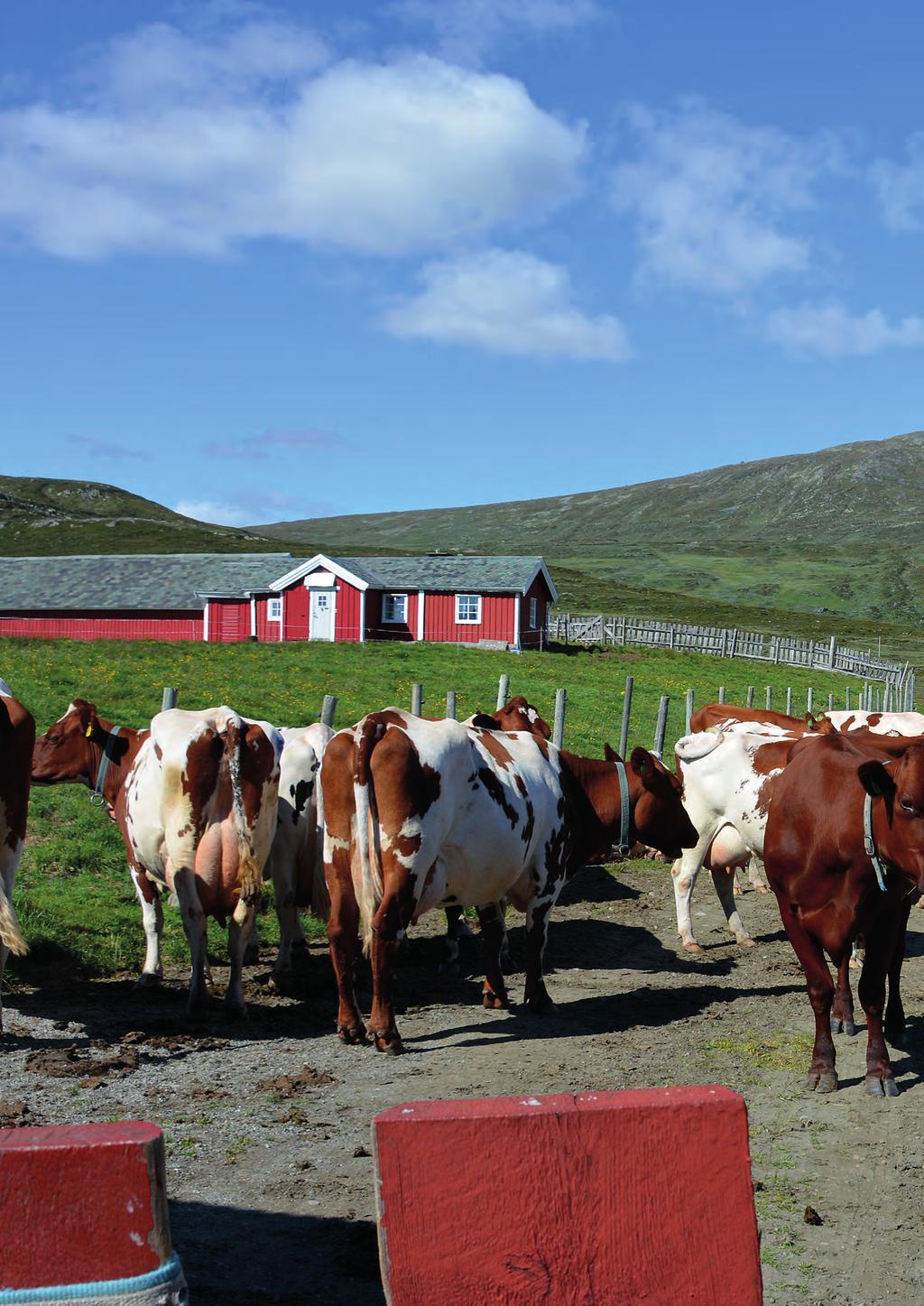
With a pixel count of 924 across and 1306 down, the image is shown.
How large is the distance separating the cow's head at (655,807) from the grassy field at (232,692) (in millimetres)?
3495

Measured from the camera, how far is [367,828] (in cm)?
805

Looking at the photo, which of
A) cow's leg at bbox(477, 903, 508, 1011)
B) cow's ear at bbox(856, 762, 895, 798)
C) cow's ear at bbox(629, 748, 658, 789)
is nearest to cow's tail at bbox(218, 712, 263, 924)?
cow's leg at bbox(477, 903, 508, 1011)

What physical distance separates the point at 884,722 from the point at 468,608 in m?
39.4

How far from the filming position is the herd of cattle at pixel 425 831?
286 inches

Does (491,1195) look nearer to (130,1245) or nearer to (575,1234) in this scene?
(575,1234)

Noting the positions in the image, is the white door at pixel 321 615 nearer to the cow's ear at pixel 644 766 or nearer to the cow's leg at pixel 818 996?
the cow's ear at pixel 644 766

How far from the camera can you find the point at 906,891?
23.9 feet

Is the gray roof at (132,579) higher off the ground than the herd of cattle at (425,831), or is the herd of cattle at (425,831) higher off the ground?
the gray roof at (132,579)

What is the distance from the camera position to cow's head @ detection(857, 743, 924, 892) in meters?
6.51

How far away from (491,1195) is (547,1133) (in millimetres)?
196

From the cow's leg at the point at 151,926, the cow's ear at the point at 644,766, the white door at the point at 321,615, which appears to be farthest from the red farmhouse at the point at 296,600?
the cow's leg at the point at 151,926

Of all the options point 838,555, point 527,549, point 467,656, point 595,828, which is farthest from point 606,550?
point 595,828

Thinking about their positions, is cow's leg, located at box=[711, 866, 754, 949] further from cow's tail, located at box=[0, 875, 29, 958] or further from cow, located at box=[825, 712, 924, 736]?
cow's tail, located at box=[0, 875, 29, 958]

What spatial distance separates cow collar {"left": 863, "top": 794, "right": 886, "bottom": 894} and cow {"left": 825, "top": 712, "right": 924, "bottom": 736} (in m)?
7.08
